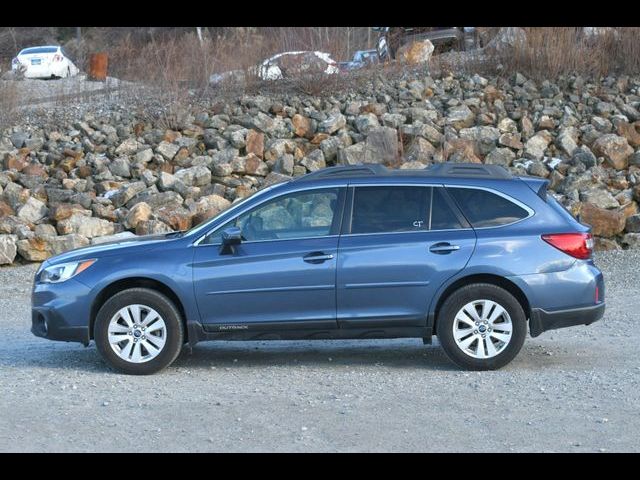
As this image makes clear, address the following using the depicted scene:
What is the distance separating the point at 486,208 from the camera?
30.8ft

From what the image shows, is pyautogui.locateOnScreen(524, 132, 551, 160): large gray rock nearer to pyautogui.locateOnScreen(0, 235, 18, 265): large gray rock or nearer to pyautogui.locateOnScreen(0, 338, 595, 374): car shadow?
pyautogui.locateOnScreen(0, 235, 18, 265): large gray rock

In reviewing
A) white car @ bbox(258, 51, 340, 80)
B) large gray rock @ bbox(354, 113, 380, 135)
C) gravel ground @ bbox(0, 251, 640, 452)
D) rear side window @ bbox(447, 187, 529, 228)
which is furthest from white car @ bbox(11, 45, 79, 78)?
rear side window @ bbox(447, 187, 529, 228)

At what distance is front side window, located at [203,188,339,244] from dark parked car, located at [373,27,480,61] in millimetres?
18736

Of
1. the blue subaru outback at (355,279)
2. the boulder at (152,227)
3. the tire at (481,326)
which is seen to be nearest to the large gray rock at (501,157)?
the boulder at (152,227)

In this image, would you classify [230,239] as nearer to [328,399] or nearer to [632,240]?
[328,399]

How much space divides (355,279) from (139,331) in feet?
6.14

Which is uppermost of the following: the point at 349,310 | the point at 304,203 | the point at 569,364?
the point at 304,203

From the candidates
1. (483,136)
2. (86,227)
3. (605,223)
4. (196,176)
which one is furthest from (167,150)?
(605,223)

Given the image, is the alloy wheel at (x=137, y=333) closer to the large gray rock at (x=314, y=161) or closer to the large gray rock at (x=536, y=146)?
the large gray rock at (x=314, y=161)

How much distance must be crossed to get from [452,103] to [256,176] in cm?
516

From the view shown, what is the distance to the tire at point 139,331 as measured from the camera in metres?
9.21

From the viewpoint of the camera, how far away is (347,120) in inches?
912
